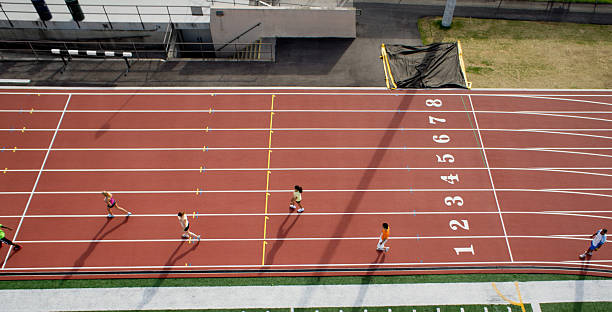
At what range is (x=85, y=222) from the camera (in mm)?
12898

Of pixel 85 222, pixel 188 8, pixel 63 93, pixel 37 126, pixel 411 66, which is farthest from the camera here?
pixel 188 8

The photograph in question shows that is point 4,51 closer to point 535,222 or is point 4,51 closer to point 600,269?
point 535,222

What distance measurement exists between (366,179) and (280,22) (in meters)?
9.27

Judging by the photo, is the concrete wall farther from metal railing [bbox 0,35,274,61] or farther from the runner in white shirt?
the runner in white shirt

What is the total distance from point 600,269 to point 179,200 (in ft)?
45.9

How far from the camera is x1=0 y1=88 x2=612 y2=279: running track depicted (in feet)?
40.7

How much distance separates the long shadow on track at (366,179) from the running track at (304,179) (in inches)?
1.9

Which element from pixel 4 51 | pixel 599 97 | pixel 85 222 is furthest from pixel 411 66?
pixel 4 51

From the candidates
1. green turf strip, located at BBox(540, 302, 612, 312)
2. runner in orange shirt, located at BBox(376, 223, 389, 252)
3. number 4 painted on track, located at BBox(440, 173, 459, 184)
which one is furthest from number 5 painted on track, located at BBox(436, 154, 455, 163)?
green turf strip, located at BBox(540, 302, 612, 312)

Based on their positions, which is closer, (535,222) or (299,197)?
(299,197)

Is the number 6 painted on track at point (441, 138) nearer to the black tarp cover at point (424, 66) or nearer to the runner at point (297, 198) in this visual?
the black tarp cover at point (424, 66)

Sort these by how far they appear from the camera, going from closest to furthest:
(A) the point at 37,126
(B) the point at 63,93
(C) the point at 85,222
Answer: (C) the point at 85,222 < (A) the point at 37,126 < (B) the point at 63,93

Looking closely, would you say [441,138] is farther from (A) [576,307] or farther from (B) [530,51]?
(B) [530,51]

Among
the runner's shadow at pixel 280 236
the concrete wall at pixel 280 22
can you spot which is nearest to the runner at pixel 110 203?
the runner's shadow at pixel 280 236
